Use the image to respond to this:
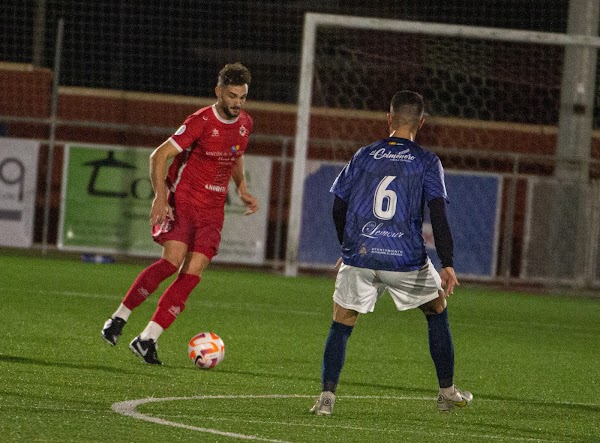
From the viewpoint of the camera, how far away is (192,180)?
9320 mm

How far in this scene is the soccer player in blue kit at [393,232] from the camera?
7.06m

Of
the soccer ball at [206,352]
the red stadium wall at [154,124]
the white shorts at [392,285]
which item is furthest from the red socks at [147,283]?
the red stadium wall at [154,124]

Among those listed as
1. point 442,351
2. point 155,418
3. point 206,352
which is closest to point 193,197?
point 206,352

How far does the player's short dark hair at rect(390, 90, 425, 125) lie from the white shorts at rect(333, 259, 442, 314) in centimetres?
79

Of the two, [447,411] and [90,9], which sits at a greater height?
[90,9]

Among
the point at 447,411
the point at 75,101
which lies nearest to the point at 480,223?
the point at 75,101

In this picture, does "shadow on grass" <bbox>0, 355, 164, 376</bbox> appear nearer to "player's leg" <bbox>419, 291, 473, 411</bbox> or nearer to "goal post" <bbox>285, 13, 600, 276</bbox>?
"player's leg" <bbox>419, 291, 473, 411</bbox>

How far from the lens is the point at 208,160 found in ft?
30.6

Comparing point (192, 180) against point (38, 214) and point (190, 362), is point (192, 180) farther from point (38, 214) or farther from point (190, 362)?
point (38, 214)

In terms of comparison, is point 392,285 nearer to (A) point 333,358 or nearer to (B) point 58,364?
(A) point 333,358

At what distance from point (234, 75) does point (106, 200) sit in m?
10.1

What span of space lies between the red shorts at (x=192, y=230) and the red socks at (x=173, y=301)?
22 centimetres

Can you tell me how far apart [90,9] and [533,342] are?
749 inches

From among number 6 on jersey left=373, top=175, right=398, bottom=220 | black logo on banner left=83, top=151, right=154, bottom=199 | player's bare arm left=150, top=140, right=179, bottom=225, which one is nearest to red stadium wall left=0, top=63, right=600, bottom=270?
black logo on banner left=83, top=151, right=154, bottom=199
